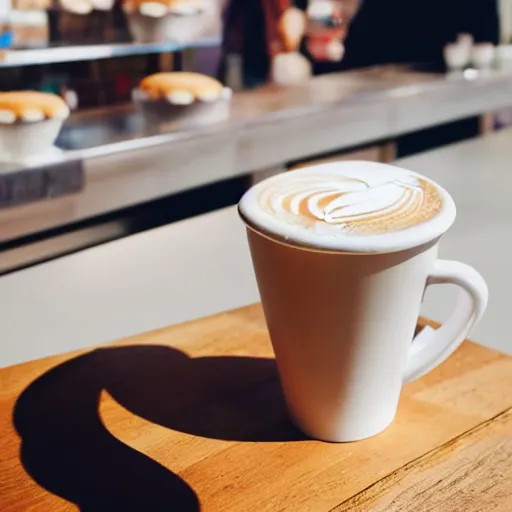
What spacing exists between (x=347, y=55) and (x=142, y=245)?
1.40m

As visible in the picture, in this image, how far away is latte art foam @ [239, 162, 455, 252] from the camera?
1.05ft

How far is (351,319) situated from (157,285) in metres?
0.33

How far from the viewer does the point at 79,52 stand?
1.25 meters

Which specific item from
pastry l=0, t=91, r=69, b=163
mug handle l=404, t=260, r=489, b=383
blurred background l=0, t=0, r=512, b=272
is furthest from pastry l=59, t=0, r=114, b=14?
mug handle l=404, t=260, r=489, b=383

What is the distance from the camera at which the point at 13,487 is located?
0.35 meters

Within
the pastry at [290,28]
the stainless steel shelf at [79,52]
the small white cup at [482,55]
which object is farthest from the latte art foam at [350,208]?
the small white cup at [482,55]

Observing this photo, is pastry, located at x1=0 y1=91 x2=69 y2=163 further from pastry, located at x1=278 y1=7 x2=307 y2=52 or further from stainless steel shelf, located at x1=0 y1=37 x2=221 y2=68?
pastry, located at x1=278 y1=7 x2=307 y2=52

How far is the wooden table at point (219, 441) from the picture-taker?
34 cm

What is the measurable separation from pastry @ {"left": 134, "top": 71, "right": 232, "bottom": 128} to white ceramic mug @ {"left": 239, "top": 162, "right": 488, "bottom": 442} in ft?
2.36

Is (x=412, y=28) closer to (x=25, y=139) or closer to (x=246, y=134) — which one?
(x=246, y=134)

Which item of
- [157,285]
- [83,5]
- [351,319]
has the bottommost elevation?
[157,285]

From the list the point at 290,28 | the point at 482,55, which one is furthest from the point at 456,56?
the point at 290,28

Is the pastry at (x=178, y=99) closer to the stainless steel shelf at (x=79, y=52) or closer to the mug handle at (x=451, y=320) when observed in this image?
the stainless steel shelf at (x=79, y=52)

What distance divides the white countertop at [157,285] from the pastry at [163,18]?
625 millimetres
